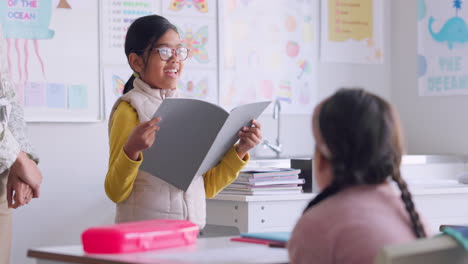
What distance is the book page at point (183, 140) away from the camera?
2.23 meters

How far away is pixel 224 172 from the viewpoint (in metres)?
2.51

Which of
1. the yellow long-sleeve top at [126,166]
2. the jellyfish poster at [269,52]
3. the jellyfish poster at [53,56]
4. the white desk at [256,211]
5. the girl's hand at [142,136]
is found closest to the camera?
the girl's hand at [142,136]

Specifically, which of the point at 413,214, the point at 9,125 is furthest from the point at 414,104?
the point at 413,214

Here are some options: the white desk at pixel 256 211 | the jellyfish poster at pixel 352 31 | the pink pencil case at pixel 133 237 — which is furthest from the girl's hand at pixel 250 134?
the jellyfish poster at pixel 352 31

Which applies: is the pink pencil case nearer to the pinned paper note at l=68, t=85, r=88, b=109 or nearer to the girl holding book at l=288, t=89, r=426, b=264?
the girl holding book at l=288, t=89, r=426, b=264

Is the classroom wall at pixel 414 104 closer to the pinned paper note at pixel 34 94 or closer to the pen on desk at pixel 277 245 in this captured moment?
the pinned paper note at pixel 34 94

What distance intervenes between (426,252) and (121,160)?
1.14m

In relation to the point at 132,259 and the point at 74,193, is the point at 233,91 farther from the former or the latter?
the point at 132,259

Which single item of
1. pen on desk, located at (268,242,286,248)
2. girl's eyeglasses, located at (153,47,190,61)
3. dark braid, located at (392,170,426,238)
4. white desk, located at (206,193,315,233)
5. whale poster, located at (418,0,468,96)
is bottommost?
white desk, located at (206,193,315,233)

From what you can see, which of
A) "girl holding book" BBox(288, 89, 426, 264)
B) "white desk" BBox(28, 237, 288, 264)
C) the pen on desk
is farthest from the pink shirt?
the pen on desk

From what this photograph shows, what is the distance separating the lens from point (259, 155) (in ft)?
14.2

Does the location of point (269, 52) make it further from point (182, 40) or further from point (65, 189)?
point (65, 189)

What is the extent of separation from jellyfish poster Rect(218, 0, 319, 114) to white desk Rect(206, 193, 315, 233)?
3.26 ft

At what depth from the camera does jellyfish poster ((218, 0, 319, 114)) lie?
170 inches
